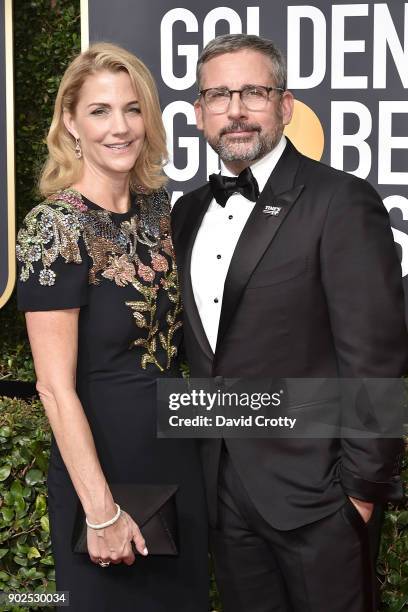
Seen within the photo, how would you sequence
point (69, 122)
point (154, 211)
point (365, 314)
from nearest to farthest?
point (365, 314), point (69, 122), point (154, 211)

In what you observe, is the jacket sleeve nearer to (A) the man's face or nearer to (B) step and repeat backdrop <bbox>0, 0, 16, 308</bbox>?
(A) the man's face

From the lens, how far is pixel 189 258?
2332 millimetres

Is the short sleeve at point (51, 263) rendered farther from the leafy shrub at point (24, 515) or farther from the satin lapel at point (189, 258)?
the leafy shrub at point (24, 515)

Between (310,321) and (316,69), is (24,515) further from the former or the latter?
(316,69)

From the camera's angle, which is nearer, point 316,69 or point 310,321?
point 310,321

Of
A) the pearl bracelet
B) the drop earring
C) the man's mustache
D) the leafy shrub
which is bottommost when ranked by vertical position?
the leafy shrub

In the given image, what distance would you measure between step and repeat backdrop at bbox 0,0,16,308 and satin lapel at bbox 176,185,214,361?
1900 millimetres

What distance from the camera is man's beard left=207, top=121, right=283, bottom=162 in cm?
225

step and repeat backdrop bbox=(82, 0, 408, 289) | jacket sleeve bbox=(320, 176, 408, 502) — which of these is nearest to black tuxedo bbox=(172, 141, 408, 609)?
jacket sleeve bbox=(320, 176, 408, 502)

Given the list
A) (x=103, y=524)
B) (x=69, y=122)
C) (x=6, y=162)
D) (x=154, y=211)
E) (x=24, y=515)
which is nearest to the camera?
(x=103, y=524)

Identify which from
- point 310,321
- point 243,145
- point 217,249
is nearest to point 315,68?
point 243,145

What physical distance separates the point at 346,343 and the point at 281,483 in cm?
41

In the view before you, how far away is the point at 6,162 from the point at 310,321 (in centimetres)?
248

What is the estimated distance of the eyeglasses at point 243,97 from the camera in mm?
2275
